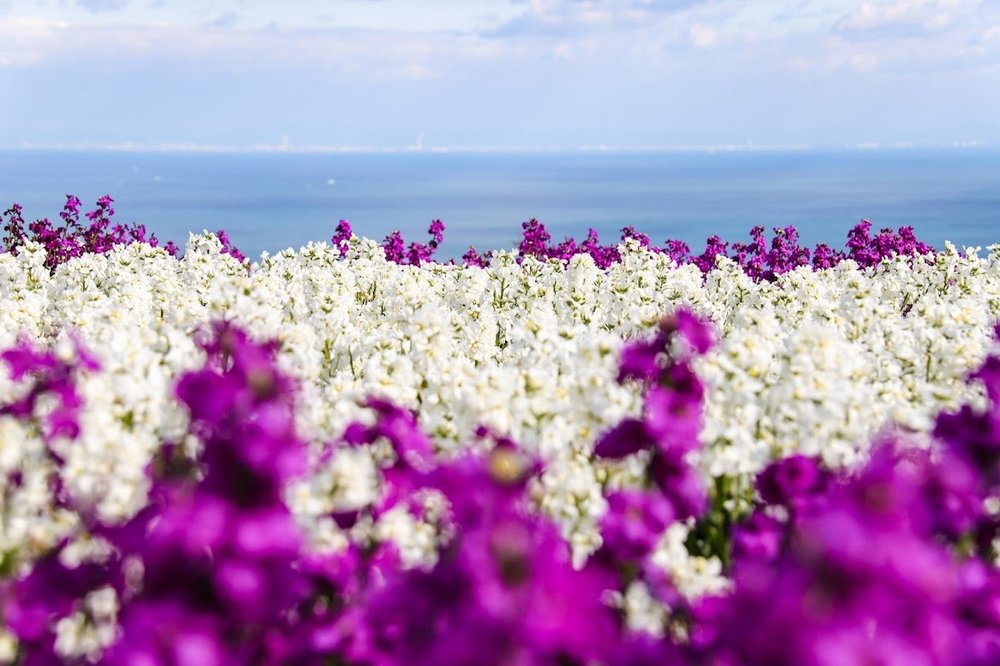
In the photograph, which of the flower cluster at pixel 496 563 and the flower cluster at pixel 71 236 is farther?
the flower cluster at pixel 71 236

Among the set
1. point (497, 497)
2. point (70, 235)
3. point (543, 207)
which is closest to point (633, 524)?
point (497, 497)

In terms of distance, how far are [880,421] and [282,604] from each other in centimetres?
404

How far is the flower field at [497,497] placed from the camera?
2.42 m

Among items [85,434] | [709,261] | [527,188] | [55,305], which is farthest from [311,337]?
[527,188]

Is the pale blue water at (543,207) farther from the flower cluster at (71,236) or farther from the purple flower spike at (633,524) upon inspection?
the purple flower spike at (633,524)

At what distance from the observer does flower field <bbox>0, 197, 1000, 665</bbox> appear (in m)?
2.42

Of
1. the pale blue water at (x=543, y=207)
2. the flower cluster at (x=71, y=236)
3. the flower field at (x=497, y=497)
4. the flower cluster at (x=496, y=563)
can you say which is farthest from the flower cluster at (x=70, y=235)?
the pale blue water at (x=543, y=207)

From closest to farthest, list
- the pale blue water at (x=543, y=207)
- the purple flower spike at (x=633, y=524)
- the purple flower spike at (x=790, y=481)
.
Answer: the purple flower spike at (x=633, y=524), the purple flower spike at (x=790, y=481), the pale blue water at (x=543, y=207)

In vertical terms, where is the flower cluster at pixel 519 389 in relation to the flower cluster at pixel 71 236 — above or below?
above

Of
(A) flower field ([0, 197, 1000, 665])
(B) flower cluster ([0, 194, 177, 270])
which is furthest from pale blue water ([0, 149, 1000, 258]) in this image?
(A) flower field ([0, 197, 1000, 665])

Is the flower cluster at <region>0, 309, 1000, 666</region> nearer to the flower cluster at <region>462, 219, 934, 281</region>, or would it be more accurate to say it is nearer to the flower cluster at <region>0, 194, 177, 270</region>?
the flower cluster at <region>462, 219, 934, 281</region>

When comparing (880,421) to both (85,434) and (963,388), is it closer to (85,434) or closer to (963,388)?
(963,388)

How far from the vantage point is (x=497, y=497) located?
293cm

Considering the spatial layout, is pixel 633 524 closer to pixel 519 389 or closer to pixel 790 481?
pixel 790 481
